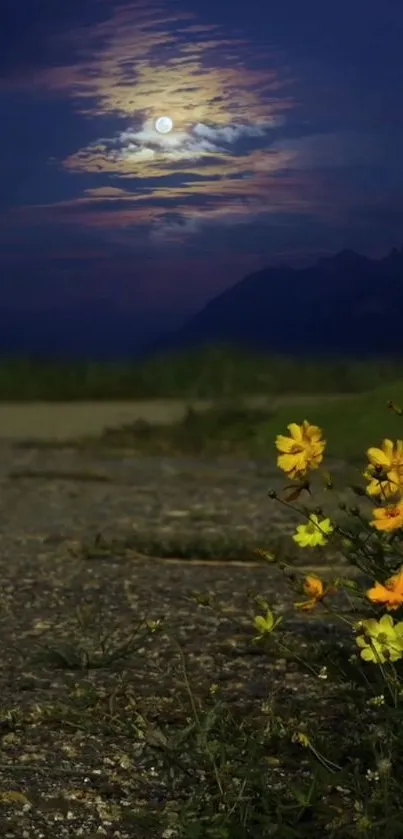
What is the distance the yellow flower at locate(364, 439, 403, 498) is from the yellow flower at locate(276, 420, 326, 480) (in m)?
0.07

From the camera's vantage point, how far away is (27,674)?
2.15m

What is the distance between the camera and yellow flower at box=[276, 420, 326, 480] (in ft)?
5.65

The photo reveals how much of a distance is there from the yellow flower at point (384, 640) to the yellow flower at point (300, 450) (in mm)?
246

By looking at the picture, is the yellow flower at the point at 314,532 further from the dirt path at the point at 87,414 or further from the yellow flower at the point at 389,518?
the dirt path at the point at 87,414

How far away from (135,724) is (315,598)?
37 cm

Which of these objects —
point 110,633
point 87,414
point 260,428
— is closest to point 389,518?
point 110,633

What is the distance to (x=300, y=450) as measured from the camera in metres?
1.73

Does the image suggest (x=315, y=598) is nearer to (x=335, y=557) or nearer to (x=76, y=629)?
(x=76, y=629)

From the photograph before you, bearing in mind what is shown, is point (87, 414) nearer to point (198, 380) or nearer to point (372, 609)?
point (198, 380)

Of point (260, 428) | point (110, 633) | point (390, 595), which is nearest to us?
point (390, 595)

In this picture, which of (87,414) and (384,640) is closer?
(384,640)

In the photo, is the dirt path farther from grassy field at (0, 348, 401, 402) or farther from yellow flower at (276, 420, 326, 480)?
yellow flower at (276, 420, 326, 480)

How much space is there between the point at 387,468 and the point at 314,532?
13cm

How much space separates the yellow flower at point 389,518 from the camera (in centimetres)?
159
